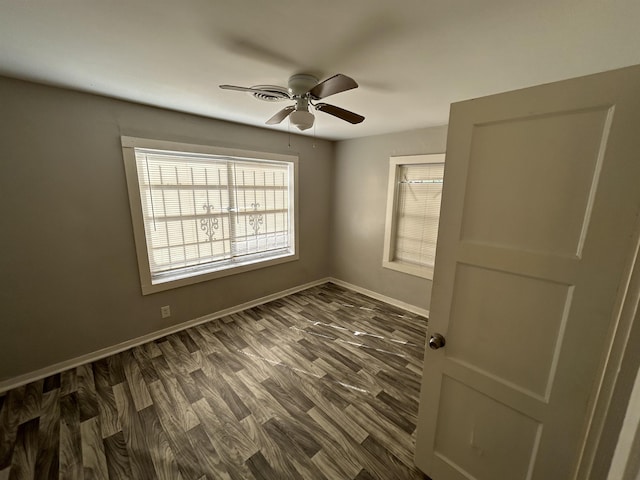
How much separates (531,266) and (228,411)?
81.0 inches

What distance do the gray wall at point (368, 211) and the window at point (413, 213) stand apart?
0.11m

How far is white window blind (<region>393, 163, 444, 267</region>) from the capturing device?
2996mm

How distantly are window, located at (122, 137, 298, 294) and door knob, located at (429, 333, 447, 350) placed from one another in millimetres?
2494

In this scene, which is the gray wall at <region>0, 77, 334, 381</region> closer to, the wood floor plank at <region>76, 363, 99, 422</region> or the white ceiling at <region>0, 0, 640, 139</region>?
the wood floor plank at <region>76, 363, 99, 422</region>

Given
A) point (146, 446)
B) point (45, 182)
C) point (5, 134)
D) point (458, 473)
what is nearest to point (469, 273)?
point (458, 473)

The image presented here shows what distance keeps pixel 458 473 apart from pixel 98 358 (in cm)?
296

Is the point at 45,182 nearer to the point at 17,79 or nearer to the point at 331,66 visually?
the point at 17,79

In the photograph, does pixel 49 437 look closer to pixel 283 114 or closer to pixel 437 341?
pixel 437 341

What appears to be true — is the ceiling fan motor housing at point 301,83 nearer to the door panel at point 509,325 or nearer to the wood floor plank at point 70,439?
the door panel at point 509,325

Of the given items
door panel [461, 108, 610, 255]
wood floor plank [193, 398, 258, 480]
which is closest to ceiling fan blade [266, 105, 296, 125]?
door panel [461, 108, 610, 255]

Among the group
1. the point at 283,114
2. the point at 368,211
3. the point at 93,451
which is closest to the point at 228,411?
the point at 93,451

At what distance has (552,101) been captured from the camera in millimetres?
840

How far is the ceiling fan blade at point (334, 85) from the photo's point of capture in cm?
127

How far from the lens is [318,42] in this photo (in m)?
1.25
